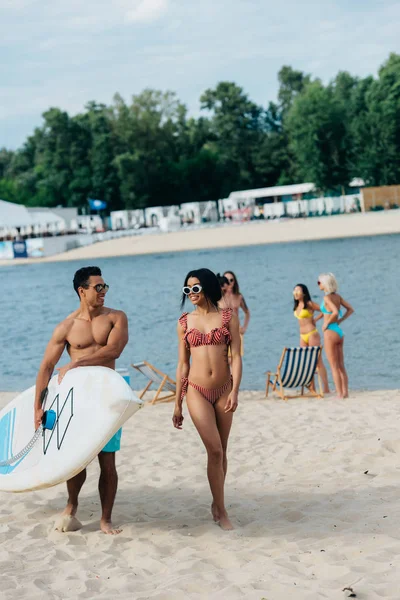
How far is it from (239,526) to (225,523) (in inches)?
5.2

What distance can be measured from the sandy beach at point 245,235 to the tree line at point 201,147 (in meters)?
11.3

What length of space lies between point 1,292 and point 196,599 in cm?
3521

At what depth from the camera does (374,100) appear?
68.0m

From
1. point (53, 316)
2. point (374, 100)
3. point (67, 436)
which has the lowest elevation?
point (53, 316)

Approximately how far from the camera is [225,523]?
5062mm

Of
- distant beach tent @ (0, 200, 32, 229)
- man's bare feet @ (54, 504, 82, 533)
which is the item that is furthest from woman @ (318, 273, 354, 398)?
distant beach tent @ (0, 200, 32, 229)

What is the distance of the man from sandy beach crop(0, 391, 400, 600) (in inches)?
18.0

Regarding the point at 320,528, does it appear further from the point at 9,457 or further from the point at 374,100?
the point at 374,100

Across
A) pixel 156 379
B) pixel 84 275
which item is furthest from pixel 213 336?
pixel 156 379

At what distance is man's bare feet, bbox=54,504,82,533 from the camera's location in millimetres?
5176

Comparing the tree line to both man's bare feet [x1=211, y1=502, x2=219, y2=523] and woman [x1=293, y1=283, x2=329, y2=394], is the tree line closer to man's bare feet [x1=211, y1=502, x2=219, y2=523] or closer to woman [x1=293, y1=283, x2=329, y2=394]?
woman [x1=293, y1=283, x2=329, y2=394]

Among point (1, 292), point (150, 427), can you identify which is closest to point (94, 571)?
point (150, 427)

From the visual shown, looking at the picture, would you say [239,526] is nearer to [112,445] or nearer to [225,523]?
[225,523]

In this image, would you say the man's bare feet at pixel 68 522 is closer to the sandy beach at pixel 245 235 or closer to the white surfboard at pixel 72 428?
the white surfboard at pixel 72 428
